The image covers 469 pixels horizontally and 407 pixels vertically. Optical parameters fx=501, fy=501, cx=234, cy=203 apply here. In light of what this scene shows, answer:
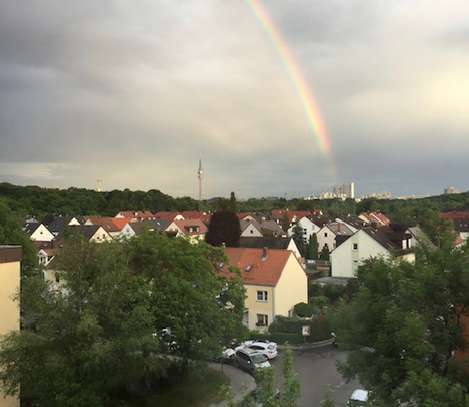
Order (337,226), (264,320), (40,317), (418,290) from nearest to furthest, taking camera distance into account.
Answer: (418,290) → (40,317) → (264,320) → (337,226)

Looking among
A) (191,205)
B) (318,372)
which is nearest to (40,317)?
(318,372)

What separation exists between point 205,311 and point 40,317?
24.1ft

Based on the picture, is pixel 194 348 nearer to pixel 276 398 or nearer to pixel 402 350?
pixel 402 350

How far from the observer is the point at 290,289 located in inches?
1422

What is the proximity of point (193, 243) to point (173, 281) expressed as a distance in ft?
13.2

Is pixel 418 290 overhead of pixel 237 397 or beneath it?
overhead

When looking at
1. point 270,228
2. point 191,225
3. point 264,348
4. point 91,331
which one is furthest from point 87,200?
point 91,331

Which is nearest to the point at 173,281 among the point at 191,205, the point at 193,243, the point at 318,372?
the point at 193,243

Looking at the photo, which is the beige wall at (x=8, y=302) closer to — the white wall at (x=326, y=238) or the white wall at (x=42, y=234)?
the white wall at (x=42, y=234)

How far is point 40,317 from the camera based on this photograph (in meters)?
14.7

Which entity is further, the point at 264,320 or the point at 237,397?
the point at 264,320

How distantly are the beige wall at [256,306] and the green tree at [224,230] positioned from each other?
18.2 metres

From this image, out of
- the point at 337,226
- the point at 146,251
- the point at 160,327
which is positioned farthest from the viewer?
the point at 337,226

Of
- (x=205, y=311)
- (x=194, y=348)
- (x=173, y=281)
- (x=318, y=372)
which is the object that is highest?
(x=173, y=281)
